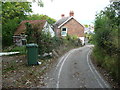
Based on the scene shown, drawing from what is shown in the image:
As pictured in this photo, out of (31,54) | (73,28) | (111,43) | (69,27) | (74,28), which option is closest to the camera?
(111,43)

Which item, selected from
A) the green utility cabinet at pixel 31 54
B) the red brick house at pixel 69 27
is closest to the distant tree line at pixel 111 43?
the green utility cabinet at pixel 31 54

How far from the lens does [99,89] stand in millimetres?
6398

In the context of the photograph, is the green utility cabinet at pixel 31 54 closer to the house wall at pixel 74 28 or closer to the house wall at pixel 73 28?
the house wall at pixel 73 28

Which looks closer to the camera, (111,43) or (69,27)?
(111,43)

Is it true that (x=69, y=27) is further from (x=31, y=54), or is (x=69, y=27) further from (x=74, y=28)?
(x=31, y=54)

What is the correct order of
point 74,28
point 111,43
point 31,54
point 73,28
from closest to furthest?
point 111,43 < point 31,54 < point 73,28 < point 74,28

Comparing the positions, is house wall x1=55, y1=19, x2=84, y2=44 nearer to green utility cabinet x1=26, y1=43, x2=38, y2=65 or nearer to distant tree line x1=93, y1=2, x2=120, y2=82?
distant tree line x1=93, y1=2, x2=120, y2=82

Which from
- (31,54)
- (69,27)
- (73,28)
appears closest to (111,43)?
(31,54)

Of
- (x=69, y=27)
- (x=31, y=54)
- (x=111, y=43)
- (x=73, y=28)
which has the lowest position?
(x=31, y=54)

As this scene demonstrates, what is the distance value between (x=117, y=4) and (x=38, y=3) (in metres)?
4.87

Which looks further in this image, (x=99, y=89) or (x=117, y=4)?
(x=117, y=4)

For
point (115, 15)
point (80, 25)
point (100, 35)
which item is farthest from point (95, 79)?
point (80, 25)

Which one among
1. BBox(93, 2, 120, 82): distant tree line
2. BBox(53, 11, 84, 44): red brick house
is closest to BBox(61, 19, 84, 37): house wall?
BBox(53, 11, 84, 44): red brick house

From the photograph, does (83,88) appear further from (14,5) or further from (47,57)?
(47,57)
